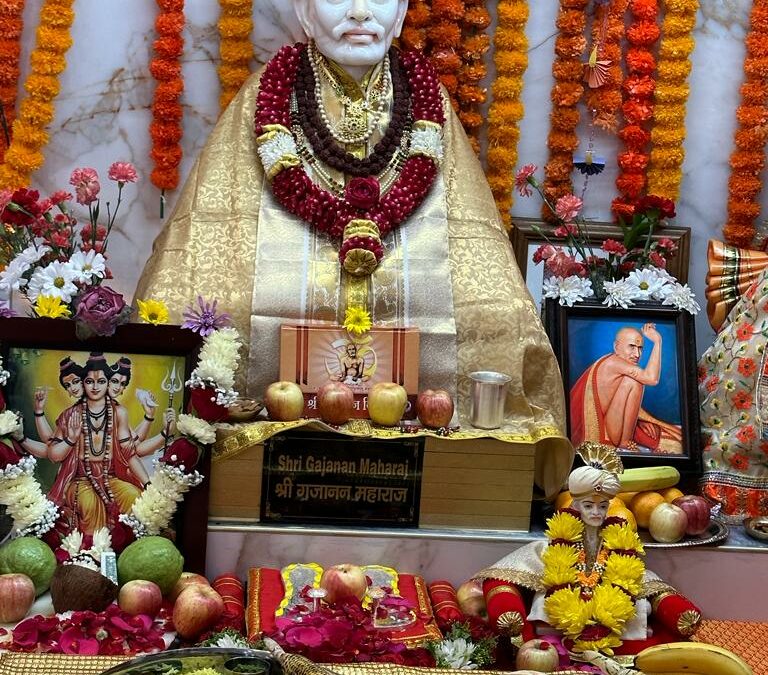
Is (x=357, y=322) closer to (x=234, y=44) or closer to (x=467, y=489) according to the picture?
(x=467, y=489)

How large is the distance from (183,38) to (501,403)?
2208 millimetres

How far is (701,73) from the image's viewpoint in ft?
17.6

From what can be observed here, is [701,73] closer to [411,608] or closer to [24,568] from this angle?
[411,608]

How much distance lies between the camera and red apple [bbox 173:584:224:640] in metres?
3.28

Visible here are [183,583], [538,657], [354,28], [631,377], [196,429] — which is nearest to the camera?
[538,657]

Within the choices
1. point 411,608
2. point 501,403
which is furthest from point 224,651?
point 501,403

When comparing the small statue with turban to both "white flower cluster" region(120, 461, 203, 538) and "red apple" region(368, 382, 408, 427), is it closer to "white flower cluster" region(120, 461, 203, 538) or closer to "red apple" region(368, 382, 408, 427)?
"red apple" region(368, 382, 408, 427)

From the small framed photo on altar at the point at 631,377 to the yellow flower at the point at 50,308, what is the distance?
1.83 m

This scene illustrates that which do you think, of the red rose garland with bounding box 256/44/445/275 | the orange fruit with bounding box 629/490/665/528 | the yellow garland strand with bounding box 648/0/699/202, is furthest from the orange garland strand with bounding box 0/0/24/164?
the orange fruit with bounding box 629/490/665/528

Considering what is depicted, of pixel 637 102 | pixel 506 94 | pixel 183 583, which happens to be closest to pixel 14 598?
pixel 183 583

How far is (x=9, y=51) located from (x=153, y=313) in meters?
1.90

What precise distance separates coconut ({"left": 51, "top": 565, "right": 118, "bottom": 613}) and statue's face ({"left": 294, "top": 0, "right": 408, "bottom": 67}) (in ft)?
6.84

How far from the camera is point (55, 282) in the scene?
3746 millimetres

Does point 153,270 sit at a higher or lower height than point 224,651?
higher
